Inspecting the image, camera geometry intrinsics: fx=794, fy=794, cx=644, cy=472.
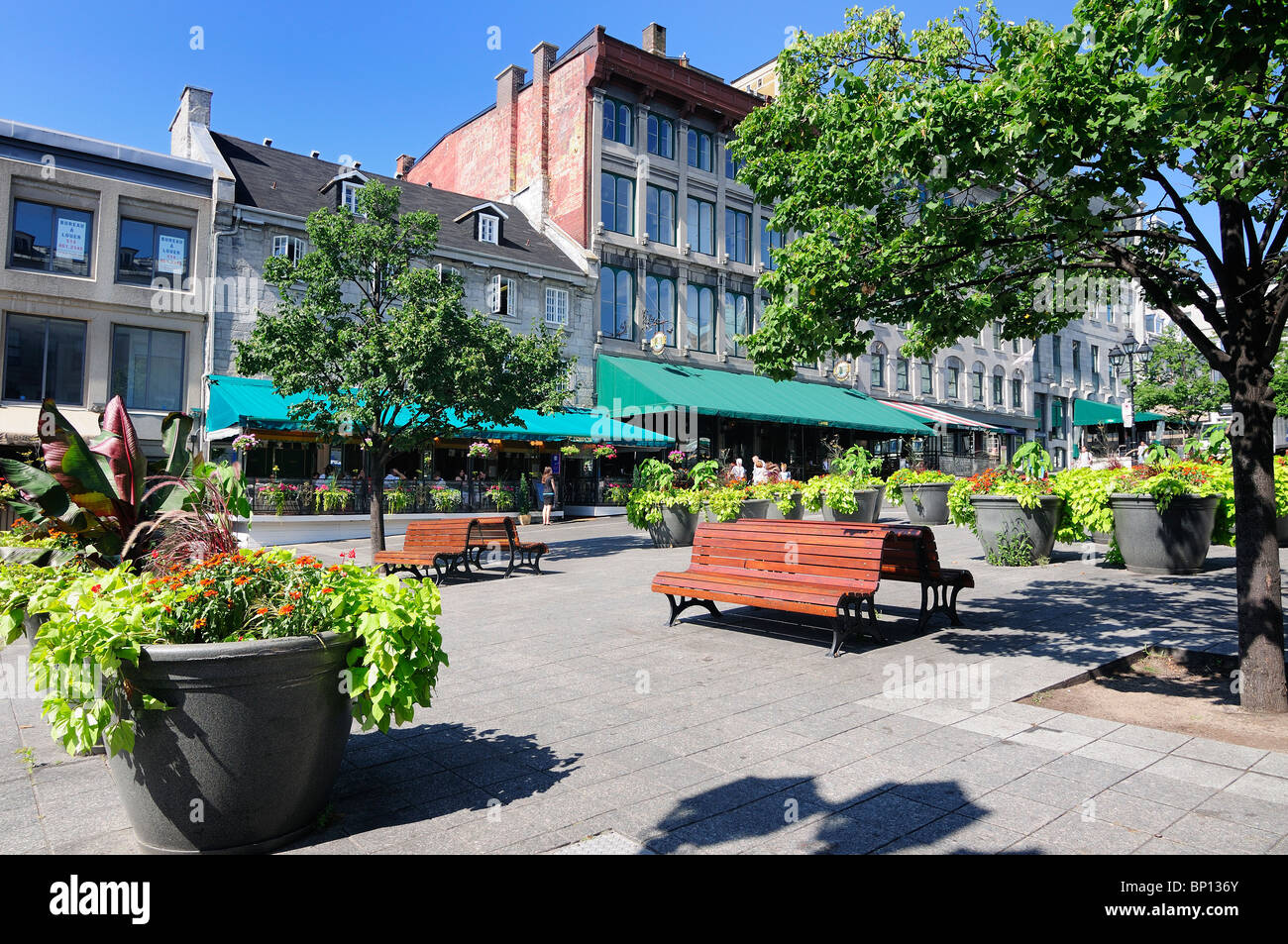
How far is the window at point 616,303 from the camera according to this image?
102 feet

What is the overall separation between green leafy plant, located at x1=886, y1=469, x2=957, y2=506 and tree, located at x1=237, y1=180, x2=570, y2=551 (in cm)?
846

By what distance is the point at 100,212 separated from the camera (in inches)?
867

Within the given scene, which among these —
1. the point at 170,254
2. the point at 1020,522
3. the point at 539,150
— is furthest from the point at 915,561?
the point at 539,150

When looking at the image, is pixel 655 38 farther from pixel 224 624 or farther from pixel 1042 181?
pixel 224 624

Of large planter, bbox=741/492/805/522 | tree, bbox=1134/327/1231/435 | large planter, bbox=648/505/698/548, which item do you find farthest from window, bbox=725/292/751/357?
tree, bbox=1134/327/1231/435

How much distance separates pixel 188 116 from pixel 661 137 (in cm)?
1749

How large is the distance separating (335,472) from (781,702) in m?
20.0

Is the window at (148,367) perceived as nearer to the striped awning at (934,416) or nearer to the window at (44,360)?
the window at (44,360)

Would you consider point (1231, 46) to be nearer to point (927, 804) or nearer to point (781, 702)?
point (927, 804)

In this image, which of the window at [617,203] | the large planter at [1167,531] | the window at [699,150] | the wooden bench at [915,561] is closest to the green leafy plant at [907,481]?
the large planter at [1167,531]

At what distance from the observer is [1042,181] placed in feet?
17.8

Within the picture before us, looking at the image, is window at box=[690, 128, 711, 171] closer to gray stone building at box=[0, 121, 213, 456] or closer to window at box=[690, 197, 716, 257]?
window at box=[690, 197, 716, 257]

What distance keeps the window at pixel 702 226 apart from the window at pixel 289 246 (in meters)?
16.1
